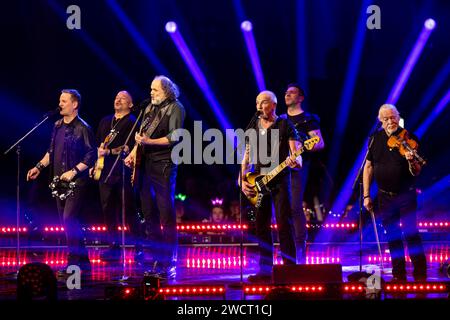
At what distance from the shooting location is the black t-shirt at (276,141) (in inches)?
265

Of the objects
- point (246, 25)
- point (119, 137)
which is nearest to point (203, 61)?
point (246, 25)

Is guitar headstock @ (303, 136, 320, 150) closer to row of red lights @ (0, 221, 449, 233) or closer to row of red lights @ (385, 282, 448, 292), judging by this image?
row of red lights @ (385, 282, 448, 292)

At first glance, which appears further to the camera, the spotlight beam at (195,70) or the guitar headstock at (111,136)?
the spotlight beam at (195,70)

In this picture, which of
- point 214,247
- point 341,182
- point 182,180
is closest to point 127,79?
point 182,180

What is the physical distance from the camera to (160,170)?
6887 mm

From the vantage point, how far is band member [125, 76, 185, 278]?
6859 millimetres

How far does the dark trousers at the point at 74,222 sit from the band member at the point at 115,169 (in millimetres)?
500

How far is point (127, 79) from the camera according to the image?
37.7ft

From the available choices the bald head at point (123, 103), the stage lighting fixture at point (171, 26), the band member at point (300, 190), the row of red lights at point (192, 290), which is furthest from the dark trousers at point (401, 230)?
the stage lighting fixture at point (171, 26)

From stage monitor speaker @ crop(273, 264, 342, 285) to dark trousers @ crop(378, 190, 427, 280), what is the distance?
1063mm

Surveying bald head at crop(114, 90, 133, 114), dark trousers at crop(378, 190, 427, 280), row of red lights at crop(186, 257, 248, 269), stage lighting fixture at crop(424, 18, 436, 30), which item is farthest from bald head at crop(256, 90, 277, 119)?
stage lighting fixture at crop(424, 18, 436, 30)

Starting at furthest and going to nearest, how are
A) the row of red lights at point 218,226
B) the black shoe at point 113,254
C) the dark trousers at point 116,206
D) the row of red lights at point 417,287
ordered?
the row of red lights at point 218,226 → the black shoe at point 113,254 → the dark trousers at point 116,206 → the row of red lights at point 417,287

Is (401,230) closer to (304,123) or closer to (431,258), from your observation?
(304,123)

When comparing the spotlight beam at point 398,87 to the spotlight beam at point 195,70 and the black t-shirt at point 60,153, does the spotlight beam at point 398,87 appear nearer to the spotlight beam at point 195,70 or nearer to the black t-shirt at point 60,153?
the spotlight beam at point 195,70
